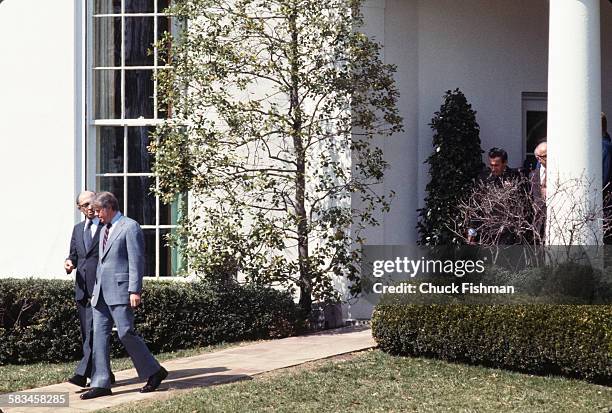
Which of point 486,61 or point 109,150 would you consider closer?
point 109,150

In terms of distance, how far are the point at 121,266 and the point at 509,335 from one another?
379cm

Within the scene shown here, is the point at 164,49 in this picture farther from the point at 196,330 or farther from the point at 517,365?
the point at 517,365

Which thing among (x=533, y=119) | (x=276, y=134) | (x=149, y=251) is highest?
(x=533, y=119)

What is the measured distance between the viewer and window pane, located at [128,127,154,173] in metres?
13.5

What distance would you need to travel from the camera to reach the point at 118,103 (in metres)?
13.6

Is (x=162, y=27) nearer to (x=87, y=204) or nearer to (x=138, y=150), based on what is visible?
(x=138, y=150)

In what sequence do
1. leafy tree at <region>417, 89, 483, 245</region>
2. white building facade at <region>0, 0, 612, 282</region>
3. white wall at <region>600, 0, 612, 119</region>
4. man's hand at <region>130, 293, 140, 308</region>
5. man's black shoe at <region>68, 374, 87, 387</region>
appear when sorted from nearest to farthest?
man's hand at <region>130, 293, 140, 308</region>, man's black shoe at <region>68, 374, 87, 387</region>, leafy tree at <region>417, 89, 483, 245</region>, white building facade at <region>0, 0, 612, 282</region>, white wall at <region>600, 0, 612, 119</region>

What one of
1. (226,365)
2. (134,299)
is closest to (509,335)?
(226,365)

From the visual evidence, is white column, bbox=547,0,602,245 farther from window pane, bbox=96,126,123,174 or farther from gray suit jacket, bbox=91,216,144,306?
window pane, bbox=96,126,123,174

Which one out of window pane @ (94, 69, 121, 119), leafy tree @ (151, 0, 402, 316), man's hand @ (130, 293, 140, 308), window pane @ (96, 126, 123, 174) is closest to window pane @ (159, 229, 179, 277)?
leafy tree @ (151, 0, 402, 316)

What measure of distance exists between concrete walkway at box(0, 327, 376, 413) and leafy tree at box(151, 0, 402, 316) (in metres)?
1.11

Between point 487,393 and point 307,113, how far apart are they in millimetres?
5277

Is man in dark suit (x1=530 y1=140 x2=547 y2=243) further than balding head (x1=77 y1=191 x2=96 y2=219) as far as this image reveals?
Yes

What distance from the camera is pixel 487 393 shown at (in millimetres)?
8984
